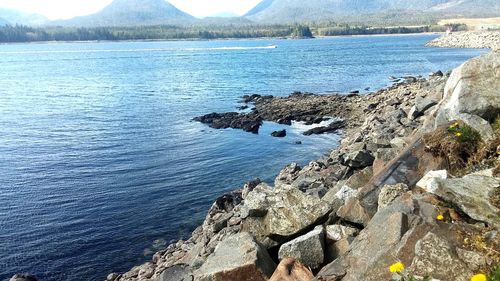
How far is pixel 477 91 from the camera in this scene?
39.3ft

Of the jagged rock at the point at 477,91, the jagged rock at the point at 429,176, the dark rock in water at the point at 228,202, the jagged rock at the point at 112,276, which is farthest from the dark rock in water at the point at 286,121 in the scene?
the jagged rock at the point at 429,176

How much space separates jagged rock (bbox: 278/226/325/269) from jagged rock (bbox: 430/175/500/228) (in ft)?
7.22

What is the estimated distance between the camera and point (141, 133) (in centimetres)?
3825

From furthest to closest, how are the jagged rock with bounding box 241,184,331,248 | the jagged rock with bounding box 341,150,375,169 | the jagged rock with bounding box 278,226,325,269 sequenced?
the jagged rock with bounding box 341,150,375,169 < the jagged rock with bounding box 241,184,331,248 < the jagged rock with bounding box 278,226,325,269

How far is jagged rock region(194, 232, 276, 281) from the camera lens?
8156mm

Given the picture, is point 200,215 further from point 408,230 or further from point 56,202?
point 408,230

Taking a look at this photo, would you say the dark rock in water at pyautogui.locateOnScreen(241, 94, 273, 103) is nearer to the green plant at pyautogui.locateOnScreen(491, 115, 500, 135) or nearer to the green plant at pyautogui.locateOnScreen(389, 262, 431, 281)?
the green plant at pyautogui.locateOnScreen(491, 115, 500, 135)

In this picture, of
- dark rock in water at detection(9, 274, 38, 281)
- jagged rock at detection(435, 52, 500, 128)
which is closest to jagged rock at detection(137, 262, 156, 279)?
dark rock in water at detection(9, 274, 38, 281)

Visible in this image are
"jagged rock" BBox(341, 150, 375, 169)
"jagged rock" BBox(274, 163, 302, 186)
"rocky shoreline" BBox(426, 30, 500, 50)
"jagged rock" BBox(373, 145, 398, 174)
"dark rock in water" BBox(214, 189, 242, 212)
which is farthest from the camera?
"rocky shoreline" BBox(426, 30, 500, 50)

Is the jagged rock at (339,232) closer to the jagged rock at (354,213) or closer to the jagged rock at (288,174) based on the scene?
the jagged rock at (354,213)

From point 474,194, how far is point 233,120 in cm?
3485

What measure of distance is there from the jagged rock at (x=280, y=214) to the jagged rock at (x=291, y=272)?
1231 mm

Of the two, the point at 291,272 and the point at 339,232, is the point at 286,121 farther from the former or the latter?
the point at 291,272

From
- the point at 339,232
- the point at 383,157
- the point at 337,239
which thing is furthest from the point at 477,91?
the point at 337,239
